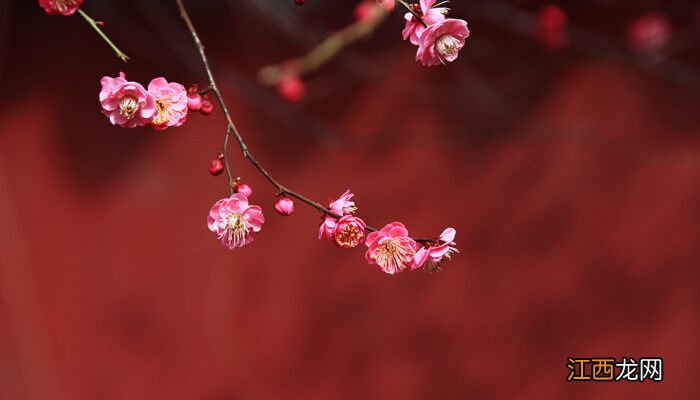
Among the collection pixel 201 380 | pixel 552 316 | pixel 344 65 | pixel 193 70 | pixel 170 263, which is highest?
pixel 344 65

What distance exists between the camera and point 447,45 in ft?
2.50

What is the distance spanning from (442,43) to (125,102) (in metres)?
0.36

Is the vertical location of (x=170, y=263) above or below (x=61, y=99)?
below

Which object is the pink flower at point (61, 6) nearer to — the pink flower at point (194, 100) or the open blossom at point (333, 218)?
the pink flower at point (194, 100)

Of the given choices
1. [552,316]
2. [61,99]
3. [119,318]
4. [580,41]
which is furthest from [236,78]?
[552,316]

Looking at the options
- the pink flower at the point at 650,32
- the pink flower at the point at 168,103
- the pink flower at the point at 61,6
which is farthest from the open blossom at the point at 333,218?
the pink flower at the point at 650,32

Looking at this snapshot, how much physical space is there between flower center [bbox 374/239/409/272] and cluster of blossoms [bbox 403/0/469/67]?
0.22 m

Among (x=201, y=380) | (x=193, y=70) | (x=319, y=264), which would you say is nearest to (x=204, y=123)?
(x=193, y=70)

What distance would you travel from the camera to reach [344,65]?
1.78m

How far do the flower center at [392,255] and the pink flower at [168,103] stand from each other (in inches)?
11.1

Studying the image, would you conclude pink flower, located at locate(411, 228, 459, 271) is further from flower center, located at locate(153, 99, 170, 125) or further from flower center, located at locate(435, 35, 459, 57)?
flower center, located at locate(153, 99, 170, 125)

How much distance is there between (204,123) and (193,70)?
5.5 inches

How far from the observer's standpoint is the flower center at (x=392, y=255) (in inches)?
32.3

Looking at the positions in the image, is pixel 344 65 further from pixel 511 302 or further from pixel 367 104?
pixel 511 302
